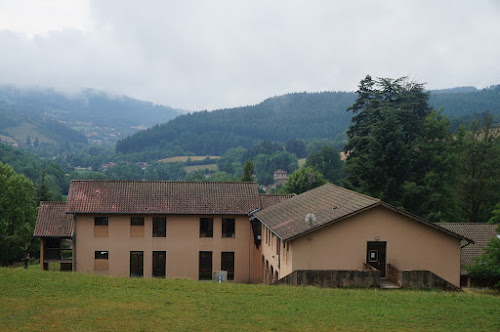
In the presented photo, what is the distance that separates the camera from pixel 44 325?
1567 centimetres

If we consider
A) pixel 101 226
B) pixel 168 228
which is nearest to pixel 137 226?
pixel 168 228

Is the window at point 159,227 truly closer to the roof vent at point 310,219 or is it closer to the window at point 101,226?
the window at point 101,226

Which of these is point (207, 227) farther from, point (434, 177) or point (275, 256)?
point (434, 177)

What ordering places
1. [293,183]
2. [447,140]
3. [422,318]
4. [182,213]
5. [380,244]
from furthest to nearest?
[293,183] < [447,140] < [182,213] < [380,244] < [422,318]

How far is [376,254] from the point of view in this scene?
25969 mm

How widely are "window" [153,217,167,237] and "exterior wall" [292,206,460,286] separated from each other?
13063 mm

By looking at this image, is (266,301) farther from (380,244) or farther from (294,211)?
(294,211)

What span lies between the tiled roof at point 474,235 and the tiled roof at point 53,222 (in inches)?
944

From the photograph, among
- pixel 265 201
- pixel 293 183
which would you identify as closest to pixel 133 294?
pixel 265 201

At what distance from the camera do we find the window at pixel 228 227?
36750mm

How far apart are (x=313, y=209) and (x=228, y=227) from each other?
31.1 feet

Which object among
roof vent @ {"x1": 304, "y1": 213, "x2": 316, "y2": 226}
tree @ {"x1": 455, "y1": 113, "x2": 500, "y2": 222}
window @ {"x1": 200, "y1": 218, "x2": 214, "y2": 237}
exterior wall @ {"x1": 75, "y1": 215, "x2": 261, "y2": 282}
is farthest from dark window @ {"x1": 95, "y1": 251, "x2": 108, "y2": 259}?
tree @ {"x1": 455, "y1": 113, "x2": 500, "y2": 222}

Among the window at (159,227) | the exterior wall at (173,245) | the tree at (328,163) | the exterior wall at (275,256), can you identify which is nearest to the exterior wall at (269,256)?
the exterior wall at (275,256)

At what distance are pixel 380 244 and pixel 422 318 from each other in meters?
8.54
